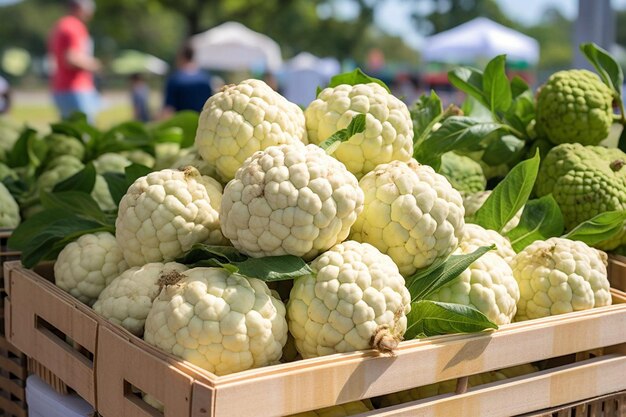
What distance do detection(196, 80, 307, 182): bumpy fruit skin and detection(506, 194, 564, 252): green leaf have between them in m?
0.64

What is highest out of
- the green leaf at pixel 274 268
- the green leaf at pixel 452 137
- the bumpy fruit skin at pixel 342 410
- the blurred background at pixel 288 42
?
the green leaf at pixel 452 137

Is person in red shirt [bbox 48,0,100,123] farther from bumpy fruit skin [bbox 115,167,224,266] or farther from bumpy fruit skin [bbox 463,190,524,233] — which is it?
bumpy fruit skin [bbox 115,167,224,266]

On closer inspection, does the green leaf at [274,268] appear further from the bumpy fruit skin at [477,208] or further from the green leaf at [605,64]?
the green leaf at [605,64]

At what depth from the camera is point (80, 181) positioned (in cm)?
234

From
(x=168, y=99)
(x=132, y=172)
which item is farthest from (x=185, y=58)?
(x=132, y=172)

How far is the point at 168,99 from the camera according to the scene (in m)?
6.87

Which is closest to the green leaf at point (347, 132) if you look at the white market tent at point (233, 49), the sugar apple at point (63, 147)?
the sugar apple at point (63, 147)

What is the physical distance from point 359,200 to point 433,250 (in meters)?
0.20

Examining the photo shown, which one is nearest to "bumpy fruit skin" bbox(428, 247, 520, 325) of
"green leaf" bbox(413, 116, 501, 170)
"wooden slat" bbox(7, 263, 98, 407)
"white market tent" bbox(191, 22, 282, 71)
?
"green leaf" bbox(413, 116, 501, 170)

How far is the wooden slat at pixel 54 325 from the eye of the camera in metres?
1.62

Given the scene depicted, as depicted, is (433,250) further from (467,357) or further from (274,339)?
(274,339)

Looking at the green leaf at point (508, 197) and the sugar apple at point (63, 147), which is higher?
the green leaf at point (508, 197)

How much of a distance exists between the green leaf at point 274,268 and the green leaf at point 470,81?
1196 millimetres

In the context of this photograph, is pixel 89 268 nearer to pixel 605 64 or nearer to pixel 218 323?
pixel 218 323
